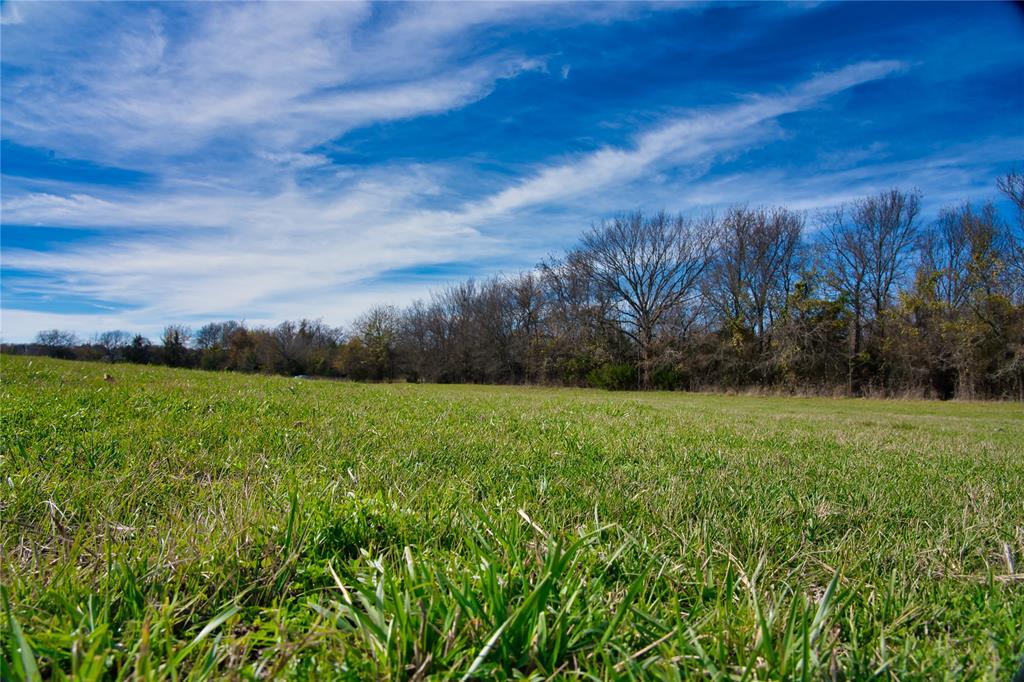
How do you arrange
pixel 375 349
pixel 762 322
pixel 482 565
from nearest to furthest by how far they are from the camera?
pixel 482 565
pixel 762 322
pixel 375 349

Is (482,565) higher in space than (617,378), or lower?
higher

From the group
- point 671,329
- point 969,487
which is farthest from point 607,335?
point 969,487

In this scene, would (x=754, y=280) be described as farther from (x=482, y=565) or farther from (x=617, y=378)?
(x=482, y=565)

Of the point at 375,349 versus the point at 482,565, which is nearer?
the point at 482,565

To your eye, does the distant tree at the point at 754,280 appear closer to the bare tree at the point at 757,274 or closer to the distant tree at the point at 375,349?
the bare tree at the point at 757,274

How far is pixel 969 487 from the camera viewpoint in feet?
11.3

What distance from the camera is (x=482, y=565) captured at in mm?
1486

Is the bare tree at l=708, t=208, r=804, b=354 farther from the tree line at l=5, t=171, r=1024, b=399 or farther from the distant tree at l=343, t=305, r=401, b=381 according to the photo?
the distant tree at l=343, t=305, r=401, b=381

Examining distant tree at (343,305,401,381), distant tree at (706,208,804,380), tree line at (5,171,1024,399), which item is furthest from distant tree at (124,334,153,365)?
Result: distant tree at (706,208,804,380)

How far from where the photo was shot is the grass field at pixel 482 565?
116 cm

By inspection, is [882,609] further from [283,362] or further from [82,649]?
[283,362]

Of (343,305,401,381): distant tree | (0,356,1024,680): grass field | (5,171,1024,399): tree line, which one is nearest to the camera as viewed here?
(0,356,1024,680): grass field

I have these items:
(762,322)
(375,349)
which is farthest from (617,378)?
(375,349)

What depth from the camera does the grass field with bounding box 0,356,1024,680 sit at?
1.16m
